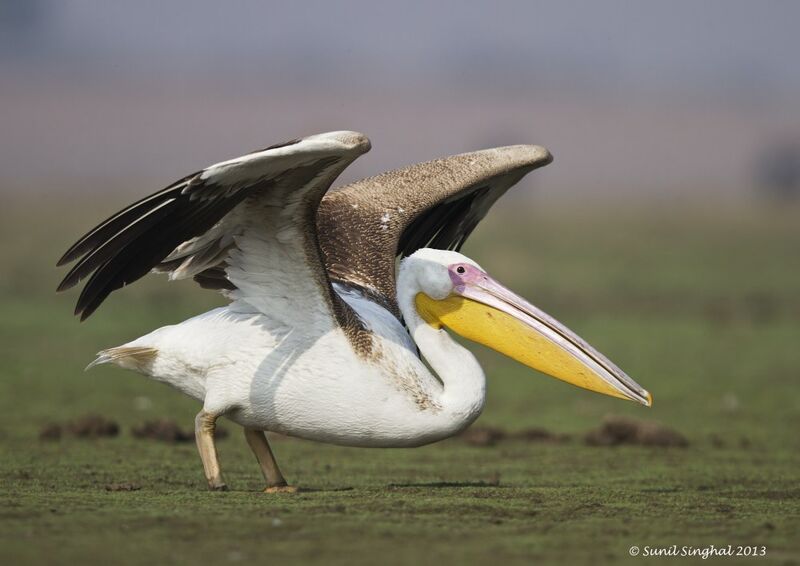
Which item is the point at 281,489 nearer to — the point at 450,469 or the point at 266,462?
the point at 266,462

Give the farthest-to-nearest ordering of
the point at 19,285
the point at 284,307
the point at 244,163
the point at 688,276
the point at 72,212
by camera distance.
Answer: the point at 72,212, the point at 688,276, the point at 19,285, the point at 284,307, the point at 244,163

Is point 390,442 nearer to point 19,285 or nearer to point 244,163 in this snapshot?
point 244,163

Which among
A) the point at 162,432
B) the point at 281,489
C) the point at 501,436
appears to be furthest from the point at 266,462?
the point at 501,436

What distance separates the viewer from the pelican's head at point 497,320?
8.44 metres

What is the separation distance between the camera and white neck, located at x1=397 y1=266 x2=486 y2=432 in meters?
8.27

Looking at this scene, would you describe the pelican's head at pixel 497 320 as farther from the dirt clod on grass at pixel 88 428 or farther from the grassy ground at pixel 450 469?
the dirt clod on grass at pixel 88 428

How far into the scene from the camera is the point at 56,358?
1623 cm

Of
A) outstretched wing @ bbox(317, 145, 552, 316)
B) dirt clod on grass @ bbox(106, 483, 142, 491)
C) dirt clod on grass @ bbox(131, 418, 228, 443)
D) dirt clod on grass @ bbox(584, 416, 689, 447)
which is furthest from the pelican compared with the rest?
dirt clod on grass @ bbox(584, 416, 689, 447)

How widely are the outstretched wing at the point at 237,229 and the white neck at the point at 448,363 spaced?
671mm

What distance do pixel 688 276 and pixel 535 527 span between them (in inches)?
959

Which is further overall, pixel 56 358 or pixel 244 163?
pixel 56 358

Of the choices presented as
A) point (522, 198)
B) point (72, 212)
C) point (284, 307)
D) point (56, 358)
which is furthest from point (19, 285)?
point (522, 198)

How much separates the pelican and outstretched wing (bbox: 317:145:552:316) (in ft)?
2.43

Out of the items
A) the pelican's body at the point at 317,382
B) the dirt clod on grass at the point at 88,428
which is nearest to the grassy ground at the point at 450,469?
the dirt clod on grass at the point at 88,428
